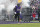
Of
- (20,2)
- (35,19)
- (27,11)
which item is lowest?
(35,19)

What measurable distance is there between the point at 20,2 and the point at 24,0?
1.24 feet

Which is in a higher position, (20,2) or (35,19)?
(20,2)

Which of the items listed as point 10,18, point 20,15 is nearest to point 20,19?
point 20,15

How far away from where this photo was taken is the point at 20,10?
32.8ft

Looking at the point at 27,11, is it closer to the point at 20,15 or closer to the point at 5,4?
the point at 20,15

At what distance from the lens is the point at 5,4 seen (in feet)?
34.5

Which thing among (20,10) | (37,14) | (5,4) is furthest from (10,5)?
(37,14)

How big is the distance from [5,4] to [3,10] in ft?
1.94

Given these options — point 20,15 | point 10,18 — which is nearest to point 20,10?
point 20,15

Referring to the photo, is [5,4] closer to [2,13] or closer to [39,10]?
[2,13]

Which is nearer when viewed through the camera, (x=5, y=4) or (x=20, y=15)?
(x=20, y=15)

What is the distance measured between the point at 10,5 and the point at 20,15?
1.37 m

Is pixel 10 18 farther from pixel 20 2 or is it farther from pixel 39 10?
pixel 39 10

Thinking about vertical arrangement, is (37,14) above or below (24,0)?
below
